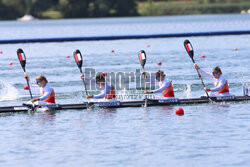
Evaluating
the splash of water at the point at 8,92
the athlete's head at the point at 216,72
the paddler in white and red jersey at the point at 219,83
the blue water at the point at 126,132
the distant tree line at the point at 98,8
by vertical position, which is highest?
the distant tree line at the point at 98,8

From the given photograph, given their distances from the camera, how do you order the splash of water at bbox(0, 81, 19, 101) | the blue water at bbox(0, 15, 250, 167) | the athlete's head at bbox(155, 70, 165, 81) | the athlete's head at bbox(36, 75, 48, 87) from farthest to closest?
the splash of water at bbox(0, 81, 19, 101), the athlete's head at bbox(155, 70, 165, 81), the athlete's head at bbox(36, 75, 48, 87), the blue water at bbox(0, 15, 250, 167)

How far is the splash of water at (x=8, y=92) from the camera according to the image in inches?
1183

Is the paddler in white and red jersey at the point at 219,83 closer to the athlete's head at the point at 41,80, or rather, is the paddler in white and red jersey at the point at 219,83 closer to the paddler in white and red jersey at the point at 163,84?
the paddler in white and red jersey at the point at 163,84

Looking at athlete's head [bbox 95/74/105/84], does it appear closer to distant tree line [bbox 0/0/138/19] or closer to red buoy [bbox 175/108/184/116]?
red buoy [bbox 175/108/184/116]

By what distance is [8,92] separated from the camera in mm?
31328

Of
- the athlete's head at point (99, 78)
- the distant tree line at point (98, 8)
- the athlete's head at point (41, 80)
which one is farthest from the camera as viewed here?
the distant tree line at point (98, 8)

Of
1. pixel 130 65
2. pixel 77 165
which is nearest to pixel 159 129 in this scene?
pixel 77 165

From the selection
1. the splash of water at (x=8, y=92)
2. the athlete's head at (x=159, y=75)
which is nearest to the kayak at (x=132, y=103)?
the athlete's head at (x=159, y=75)

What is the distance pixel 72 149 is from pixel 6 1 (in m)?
117

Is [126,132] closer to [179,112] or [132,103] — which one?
[179,112]

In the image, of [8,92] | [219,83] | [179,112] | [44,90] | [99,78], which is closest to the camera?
[179,112]

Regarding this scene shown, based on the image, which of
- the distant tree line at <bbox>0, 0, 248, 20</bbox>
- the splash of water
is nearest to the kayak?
the splash of water

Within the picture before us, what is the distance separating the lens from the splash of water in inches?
1183

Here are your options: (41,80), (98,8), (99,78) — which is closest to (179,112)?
(99,78)
